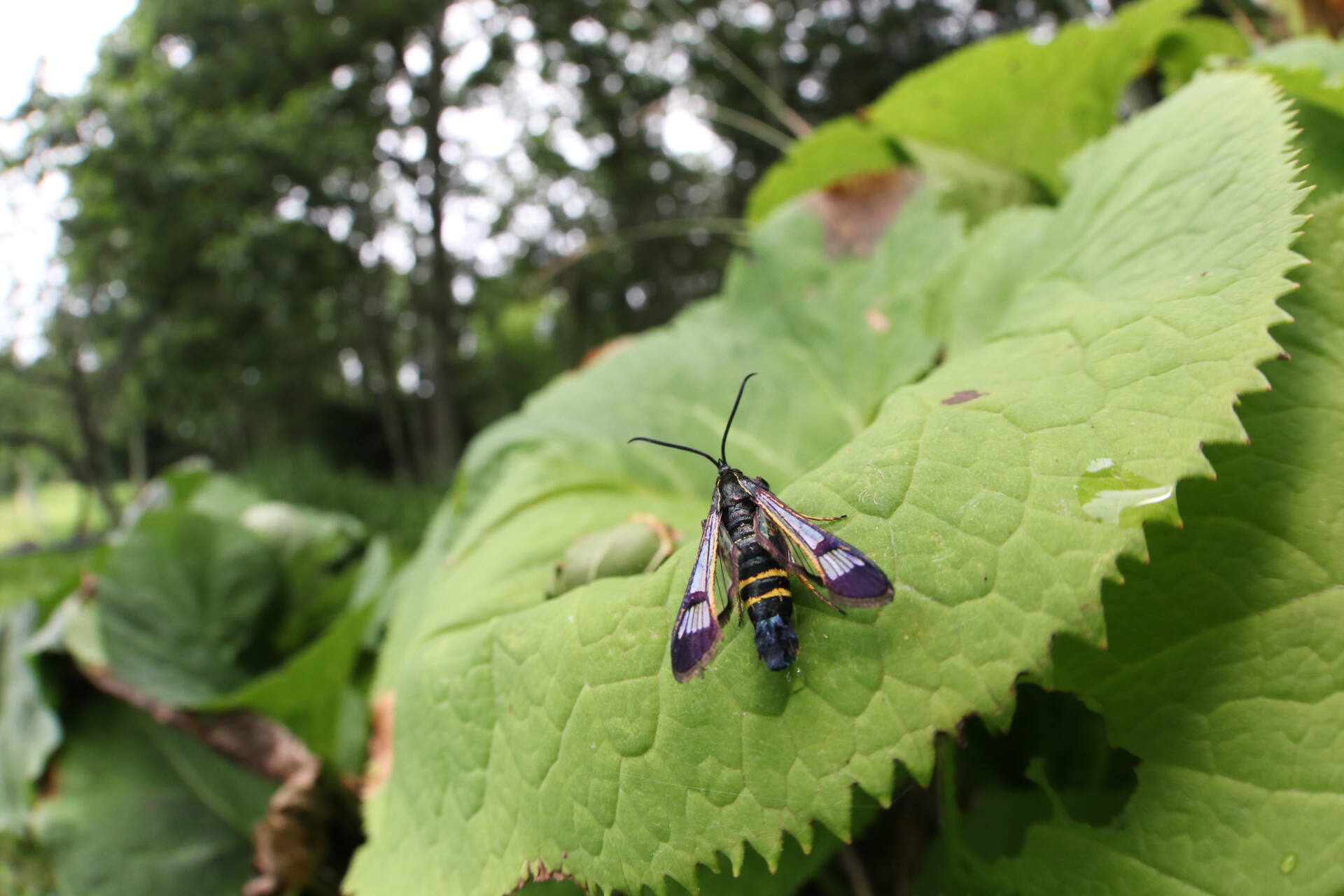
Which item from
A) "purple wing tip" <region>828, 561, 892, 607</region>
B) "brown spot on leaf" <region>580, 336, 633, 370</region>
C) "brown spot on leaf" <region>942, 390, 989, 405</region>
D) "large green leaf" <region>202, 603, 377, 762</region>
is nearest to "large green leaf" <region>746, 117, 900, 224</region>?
"brown spot on leaf" <region>580, 336, 633, 370</region>

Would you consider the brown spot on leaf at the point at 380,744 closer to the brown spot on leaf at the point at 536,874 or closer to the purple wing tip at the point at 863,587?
the brown spot on leaf at the point at 536,874

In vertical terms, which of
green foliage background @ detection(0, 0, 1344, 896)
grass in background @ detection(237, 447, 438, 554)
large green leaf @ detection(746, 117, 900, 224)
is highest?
large green leaf @ detection(746, 117, 900, 224)

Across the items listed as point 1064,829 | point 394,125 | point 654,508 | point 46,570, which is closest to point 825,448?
point 654,508

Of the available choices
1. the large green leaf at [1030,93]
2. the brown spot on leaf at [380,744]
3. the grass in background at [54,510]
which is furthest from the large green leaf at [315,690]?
the grass in background at [54,510]

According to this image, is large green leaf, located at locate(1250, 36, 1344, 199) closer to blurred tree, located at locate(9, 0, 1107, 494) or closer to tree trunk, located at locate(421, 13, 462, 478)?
blurred tree, located at locate(9, 0, 1107, 494)

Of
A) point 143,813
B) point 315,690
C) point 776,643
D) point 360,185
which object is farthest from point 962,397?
point 360,185

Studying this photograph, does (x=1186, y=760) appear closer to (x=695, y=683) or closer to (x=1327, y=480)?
(x=1327, y=480)
